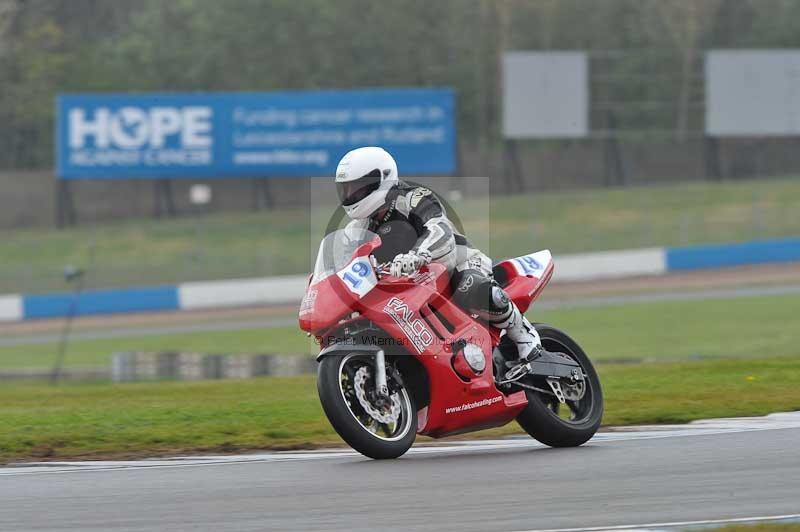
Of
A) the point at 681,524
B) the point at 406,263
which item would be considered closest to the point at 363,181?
the point at 406,263

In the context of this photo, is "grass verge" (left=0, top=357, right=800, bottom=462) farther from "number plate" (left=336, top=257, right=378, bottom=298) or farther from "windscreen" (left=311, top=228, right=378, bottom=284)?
"number plate" (left=336, top=257, right=378, bottom=298)

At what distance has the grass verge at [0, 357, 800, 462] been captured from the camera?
8836 mm

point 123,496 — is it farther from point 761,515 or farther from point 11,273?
point 11,273

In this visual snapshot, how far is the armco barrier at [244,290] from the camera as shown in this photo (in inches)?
1419

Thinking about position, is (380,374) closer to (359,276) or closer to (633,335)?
(359,276)

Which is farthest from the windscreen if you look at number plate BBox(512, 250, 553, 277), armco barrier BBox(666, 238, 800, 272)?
armco barrier BBox(666, 238, 800, 272)

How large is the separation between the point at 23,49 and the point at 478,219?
1730 inches

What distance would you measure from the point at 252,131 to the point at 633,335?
19411mm

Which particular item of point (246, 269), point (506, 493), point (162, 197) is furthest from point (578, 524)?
point (162, 197)

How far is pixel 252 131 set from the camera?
43.8 metres

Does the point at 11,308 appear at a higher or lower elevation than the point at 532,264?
lower

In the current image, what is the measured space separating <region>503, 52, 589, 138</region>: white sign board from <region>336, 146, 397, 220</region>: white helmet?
36.3 meters

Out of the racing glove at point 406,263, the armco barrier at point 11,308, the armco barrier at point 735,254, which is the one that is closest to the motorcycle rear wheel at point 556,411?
the racing glove at point 406,263

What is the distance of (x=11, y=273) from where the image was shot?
36719 millimetres
